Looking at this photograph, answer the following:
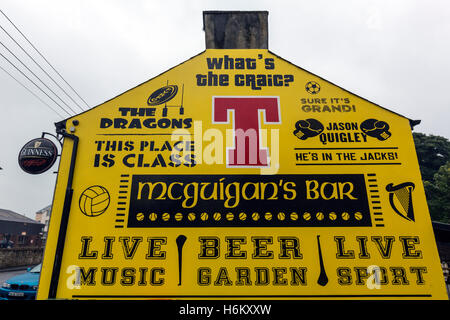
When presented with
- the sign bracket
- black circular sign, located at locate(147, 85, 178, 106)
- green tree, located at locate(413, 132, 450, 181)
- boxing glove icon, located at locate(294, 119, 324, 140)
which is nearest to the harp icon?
boxing glove icon, located at locate(294, 119, 324, 140)

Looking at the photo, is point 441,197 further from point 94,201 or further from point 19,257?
point 19,257

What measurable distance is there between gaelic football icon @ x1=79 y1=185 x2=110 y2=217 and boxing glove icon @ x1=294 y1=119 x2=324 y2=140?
16.1 feet

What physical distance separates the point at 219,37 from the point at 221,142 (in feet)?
11.8

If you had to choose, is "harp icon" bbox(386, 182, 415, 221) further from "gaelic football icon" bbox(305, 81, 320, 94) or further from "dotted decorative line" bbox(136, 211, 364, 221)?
"gaelic football icon" bbox(305, 81, 320, 94)

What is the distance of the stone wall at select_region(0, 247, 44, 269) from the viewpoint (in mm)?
19266

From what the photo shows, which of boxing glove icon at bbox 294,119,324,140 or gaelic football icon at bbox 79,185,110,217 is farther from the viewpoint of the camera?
boxing glove icon at bbox 294,119,324,140

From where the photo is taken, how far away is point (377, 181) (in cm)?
595

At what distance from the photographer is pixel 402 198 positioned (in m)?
5.76

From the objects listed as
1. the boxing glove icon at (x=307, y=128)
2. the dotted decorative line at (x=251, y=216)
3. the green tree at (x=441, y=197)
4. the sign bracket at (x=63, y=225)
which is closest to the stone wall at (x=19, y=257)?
the sign bracket at (x=63, y=225)

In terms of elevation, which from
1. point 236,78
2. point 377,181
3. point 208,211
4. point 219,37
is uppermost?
point 219,37

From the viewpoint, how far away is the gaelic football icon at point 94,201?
5801 millimetres

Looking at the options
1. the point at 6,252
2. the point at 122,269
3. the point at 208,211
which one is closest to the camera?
the point at 122,269
